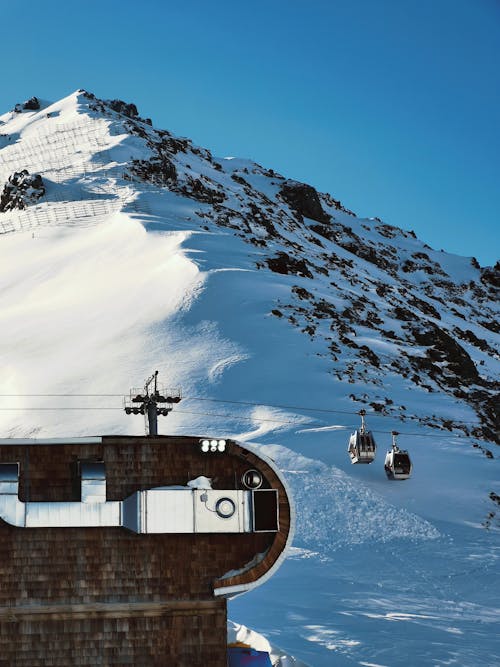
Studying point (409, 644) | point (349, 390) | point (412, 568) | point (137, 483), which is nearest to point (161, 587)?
point (137, 483)

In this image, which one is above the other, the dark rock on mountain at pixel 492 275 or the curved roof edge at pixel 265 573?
the dark rock on mountain at pixel 492 275

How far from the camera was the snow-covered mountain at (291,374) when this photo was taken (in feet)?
102

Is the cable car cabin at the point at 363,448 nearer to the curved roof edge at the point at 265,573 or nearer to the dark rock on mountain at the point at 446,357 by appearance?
the curved roof edge at the point at 265,573

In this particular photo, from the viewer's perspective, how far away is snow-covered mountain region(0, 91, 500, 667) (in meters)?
31.2

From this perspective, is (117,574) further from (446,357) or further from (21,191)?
(21,191)

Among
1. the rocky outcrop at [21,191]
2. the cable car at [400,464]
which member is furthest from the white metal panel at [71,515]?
the rocky outcrop at [21,191]

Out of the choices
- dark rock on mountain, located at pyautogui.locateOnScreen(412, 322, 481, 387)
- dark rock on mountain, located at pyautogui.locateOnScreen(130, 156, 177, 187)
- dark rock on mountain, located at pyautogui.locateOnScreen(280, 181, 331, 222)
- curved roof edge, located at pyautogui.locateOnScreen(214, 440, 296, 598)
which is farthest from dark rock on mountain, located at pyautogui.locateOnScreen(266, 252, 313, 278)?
dark rock on mountain, located at pyautogui.locateOnScreen(280, 181, 331, 222)

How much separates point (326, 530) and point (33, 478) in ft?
62.9

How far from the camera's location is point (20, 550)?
21141 millimetres

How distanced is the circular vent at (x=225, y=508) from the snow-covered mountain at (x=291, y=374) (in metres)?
5.14

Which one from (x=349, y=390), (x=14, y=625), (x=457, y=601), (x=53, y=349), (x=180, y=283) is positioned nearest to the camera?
(x=14, y=625)

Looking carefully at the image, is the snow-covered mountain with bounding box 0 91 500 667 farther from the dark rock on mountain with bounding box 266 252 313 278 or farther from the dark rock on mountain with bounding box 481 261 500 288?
the dark rock on mountain with bounding box 481 261 500 288

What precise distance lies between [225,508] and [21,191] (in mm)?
93130

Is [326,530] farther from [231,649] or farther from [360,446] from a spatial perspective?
[231,649]
